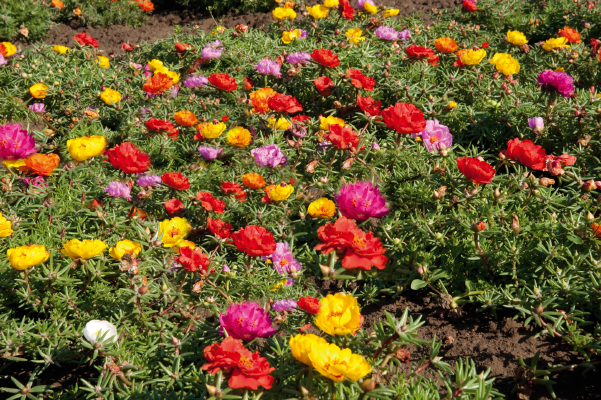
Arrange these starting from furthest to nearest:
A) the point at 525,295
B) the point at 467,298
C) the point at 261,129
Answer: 1. the point at 261,129
2. the point at 467,298
3. the point at 525,295

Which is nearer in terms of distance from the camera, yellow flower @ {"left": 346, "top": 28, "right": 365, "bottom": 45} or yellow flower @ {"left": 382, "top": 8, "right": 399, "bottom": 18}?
yellow flower @ {"left": 346, "top": 28, "right": 365, "bottom": 45}

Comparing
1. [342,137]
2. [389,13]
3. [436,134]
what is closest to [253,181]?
[342,137]

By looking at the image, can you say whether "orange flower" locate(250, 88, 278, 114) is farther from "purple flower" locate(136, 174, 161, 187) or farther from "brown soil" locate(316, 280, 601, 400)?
"brown soil" locate(316, 280, 601, 400)

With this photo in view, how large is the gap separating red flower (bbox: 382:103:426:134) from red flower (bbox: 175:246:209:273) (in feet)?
4.01

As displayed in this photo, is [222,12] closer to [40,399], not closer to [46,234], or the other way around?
[46,234]

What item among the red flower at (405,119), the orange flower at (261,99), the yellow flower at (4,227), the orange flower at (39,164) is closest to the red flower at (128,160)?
the orange flower at (39,164)

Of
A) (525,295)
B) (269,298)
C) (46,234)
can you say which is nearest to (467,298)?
(525,295)

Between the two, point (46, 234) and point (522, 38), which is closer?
point (46, 234)

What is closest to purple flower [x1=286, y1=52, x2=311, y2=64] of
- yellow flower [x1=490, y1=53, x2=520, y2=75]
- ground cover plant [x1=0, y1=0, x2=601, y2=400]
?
ground cover plant [x1=0, y1=0, x2=601, y2=400]

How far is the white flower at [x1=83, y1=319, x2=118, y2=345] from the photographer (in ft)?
6.22

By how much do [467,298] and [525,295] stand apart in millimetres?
292

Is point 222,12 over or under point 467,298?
over

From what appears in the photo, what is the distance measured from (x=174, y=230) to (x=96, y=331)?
0.77 meters

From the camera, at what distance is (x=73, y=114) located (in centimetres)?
386
